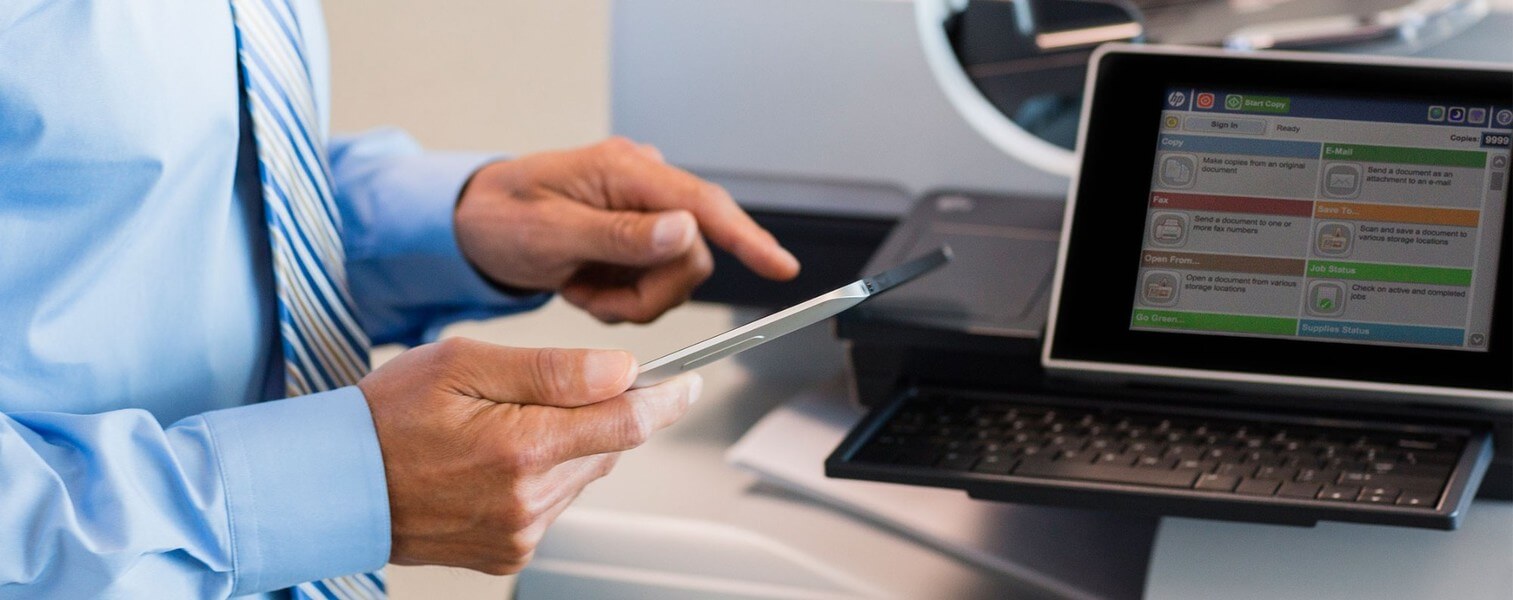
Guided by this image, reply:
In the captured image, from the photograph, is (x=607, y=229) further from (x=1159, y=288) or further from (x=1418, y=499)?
(x=1418, y=499)

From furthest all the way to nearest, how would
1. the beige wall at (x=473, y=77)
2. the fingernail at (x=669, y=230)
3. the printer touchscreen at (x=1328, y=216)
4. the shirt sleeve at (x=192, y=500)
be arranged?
the beige wall at (x=473, y=77), the fingernail at (x=669, y=230), the printer touchscreen at (x=1328, y=216), the shirt sleeve at (x=192, y=500)

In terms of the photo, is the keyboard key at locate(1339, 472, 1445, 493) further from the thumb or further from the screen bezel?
the thumb

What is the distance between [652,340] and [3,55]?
2.20 ft

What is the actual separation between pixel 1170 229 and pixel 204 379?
0.49 m

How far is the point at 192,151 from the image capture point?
2.02ft

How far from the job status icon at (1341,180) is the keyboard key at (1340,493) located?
140 millimetres

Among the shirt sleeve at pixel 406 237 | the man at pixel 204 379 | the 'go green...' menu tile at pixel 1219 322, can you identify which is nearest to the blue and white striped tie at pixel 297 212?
the man at pixel 204 379

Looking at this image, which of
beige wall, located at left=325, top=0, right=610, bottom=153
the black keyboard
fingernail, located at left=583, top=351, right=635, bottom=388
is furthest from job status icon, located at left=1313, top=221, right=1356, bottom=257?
beige wall, located at left=325, top=0, right=610, bottom=153

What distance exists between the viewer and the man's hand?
794 millimetres

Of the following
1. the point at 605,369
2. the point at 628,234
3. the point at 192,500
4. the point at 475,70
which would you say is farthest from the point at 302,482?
the point at 475,70

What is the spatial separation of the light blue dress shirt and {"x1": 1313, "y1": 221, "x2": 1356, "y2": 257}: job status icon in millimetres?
459

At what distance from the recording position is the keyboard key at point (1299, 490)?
0.61m

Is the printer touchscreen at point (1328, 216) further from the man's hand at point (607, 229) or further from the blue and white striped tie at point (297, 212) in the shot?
the blue and white striped tie at point (297, 212)

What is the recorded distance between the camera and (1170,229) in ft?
2.15
